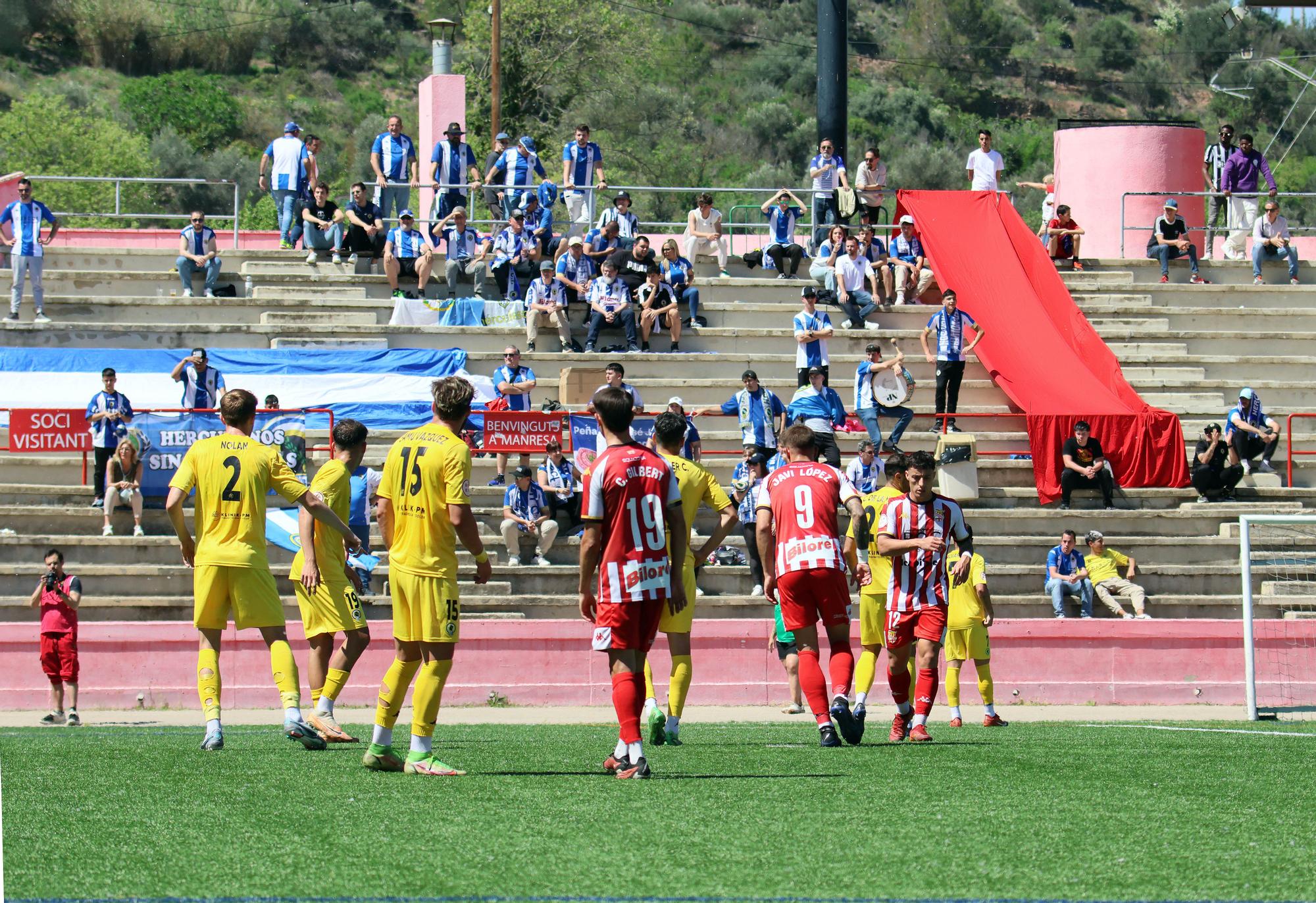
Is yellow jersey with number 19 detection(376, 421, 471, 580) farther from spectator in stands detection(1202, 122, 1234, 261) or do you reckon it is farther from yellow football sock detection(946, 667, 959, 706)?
spectator in stands detection(1202, 122, 1234, 261)

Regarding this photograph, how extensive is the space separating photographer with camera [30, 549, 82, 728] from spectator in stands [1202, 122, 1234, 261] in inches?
755

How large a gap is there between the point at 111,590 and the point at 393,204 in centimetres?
954

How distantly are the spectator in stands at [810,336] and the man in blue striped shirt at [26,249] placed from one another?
10.1 metres

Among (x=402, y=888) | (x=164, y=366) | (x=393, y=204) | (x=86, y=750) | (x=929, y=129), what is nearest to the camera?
(x=402, y=888)

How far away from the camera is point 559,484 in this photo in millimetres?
17344

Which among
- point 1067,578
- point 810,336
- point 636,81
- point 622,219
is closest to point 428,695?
point 1067,578

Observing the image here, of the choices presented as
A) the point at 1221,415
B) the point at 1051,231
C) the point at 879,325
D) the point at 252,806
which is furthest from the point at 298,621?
the point at 1051,231

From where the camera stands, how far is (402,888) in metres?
4.83

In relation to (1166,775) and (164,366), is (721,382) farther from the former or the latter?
(1166,775)

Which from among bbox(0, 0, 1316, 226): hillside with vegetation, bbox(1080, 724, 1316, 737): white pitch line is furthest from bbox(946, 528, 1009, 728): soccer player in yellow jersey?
bbox(0, 0, 1316, 226): hillside with vegetation

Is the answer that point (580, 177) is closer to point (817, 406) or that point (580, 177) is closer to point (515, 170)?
point (515, 170)

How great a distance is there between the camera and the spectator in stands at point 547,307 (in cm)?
2111

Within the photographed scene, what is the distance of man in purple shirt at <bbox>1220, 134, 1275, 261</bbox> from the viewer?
26.3 meters

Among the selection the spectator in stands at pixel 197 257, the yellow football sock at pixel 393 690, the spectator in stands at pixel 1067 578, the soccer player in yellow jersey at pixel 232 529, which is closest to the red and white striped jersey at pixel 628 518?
the yellow football sock at pixel 393 690
